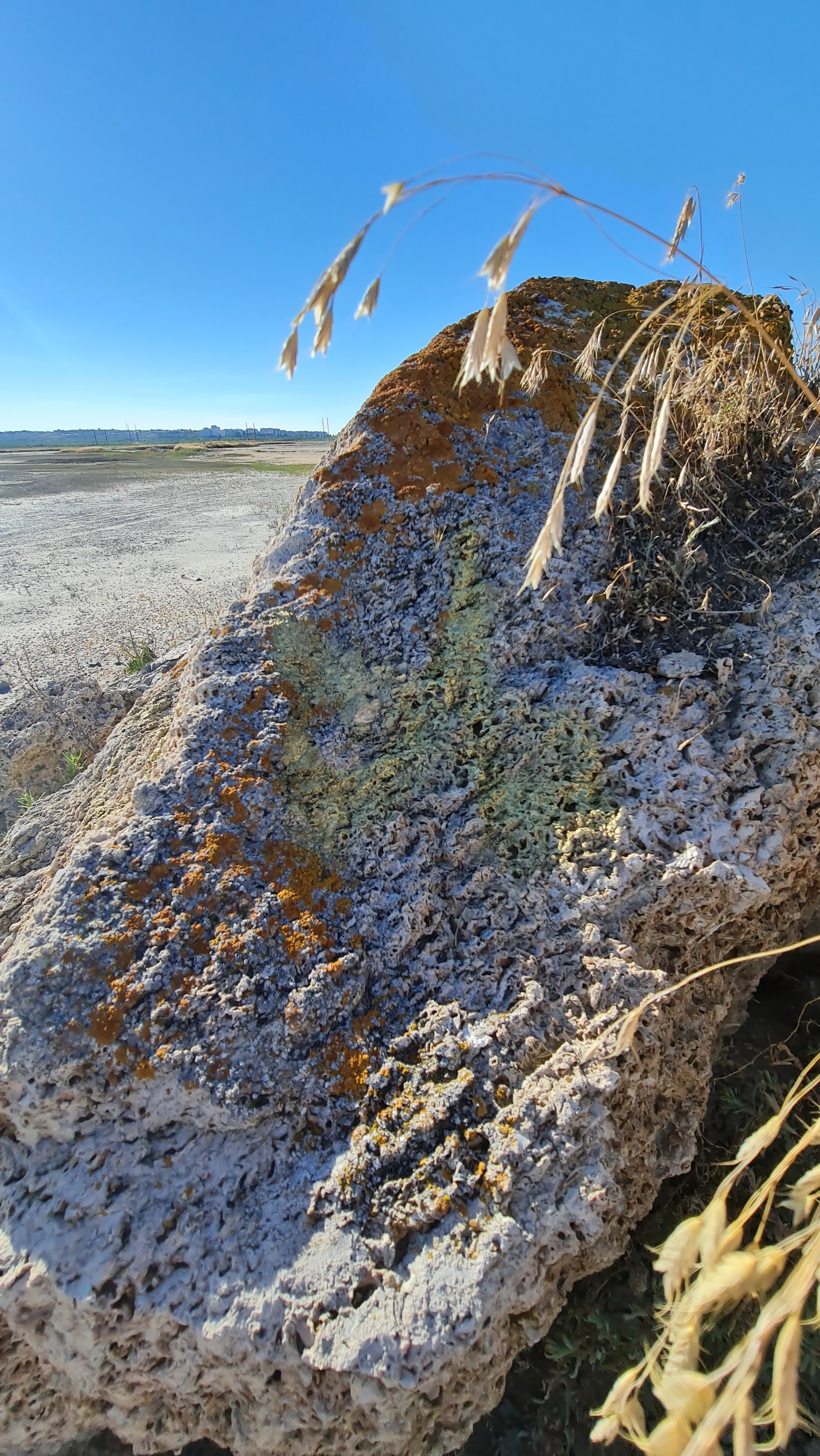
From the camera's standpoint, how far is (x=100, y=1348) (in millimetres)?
1867

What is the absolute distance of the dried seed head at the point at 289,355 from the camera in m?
1.66

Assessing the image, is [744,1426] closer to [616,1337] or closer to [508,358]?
[616,1337]

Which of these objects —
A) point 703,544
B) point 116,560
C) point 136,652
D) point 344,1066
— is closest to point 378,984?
point 344,1066

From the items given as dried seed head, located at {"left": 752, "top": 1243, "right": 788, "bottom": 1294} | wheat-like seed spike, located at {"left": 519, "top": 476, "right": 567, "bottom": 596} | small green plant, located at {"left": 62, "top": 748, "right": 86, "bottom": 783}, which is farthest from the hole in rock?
small green plant, located at {"left": 62, "top": 748, "right": 86, "bottom": 783}

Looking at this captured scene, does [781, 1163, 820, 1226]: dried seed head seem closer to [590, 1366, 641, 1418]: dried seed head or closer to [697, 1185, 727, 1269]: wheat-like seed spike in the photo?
[697, 1185, 727, 1269]: wheat-like seed spike

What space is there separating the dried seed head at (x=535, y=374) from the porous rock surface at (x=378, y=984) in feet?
1.85

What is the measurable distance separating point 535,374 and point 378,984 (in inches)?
111

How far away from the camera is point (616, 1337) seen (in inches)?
86.6

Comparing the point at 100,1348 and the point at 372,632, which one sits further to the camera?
the point at 372,632

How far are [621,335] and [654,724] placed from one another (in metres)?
2.45

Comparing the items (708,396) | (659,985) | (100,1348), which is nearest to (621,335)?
(708,396)

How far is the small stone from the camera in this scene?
260 centimetres

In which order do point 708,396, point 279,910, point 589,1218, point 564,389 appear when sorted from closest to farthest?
1. point 589,1218
2. point 279,910
3. point 708,396
4. point 564,389

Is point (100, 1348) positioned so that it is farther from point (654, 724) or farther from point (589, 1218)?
point (654, 724)
